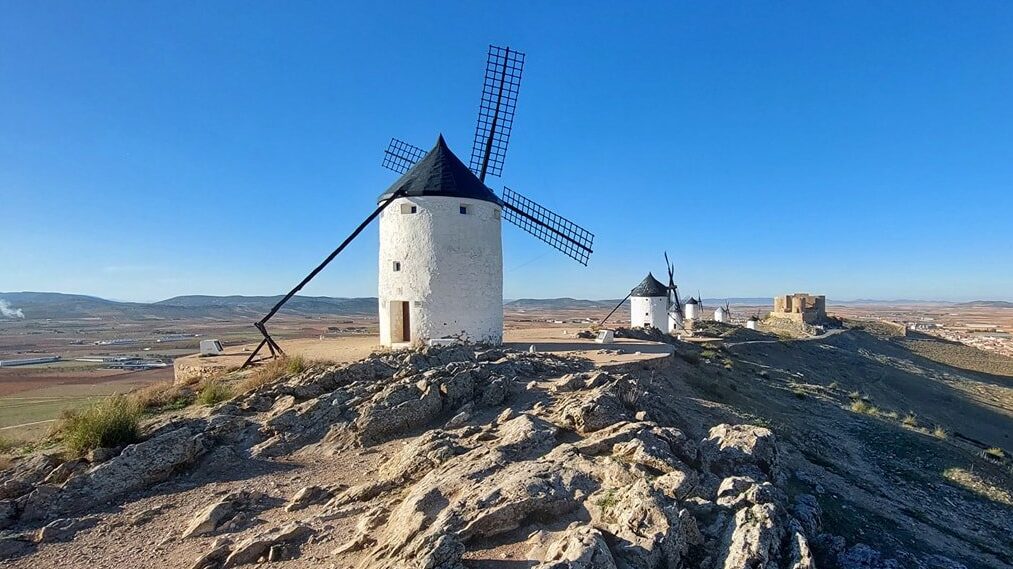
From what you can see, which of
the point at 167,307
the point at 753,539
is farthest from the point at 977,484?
the point at 167,307

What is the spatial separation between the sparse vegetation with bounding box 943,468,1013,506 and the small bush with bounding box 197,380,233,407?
15.0 m

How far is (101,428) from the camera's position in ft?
26.6

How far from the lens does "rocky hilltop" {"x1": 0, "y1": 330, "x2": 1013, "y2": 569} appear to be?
520 centimetres

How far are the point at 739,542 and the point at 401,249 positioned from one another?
39.9ft

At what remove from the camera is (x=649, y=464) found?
21.4 feet

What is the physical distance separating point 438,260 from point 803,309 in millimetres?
48603

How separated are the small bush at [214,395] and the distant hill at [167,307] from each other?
11183cm

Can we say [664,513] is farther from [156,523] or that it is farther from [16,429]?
[16,429]

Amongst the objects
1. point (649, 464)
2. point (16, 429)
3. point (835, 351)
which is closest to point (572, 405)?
point (649, 464)

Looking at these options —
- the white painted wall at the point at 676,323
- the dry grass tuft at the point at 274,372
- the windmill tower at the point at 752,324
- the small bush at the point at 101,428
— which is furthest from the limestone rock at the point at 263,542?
the windmill tower at the point at 752,324

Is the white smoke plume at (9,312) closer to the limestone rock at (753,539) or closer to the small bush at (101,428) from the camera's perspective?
the small bush at (101,428)

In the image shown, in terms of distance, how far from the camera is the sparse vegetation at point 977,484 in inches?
390

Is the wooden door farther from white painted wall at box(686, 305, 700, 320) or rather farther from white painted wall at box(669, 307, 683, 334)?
white painted wall at box(686, 305, 700, 320)

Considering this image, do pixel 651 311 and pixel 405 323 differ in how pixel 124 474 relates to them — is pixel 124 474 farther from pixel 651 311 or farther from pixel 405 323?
pixel 651 311
